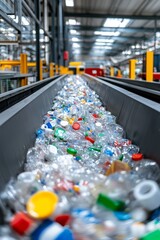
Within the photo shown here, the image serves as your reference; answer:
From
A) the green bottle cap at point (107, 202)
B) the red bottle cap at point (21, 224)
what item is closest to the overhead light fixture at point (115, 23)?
the green bottle cap at point (107, 202)

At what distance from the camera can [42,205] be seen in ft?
2.57

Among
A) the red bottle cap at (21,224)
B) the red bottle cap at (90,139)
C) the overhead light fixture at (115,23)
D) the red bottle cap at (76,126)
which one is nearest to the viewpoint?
the red bottle cap at (21,224)

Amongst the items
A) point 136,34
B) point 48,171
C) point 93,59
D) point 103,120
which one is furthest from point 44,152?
point 93,59

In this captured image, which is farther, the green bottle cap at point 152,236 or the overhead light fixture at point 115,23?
the overhead light fixture at point 115,23

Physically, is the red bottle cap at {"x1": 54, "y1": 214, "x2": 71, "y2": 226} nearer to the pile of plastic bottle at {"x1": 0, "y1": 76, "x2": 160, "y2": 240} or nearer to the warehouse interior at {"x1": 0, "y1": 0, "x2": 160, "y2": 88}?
the pile of plastic bottle at {"x1": 0, "y1": 76, "x2": 160, "y2": 240}

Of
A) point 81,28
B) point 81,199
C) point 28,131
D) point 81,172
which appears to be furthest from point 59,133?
point 81,28

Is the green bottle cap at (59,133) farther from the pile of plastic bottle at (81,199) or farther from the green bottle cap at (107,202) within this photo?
the green bottle cap at (107,202)

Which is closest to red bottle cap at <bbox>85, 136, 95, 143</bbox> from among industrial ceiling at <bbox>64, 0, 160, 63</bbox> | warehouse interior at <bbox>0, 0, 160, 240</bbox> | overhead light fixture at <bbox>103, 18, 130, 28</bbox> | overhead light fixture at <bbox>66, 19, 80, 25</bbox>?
warehouse interior at <bbox>0, 0, 160, 240</bbox>

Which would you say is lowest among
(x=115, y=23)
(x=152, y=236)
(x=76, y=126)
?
(x=152, y=236)

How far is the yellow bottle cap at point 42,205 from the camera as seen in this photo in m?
0.74

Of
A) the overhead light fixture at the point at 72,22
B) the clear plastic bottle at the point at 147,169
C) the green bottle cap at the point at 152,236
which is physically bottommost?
the green bottle cap at the point at 152,236

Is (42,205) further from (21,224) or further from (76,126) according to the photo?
(76,126)

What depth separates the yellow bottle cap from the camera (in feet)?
2.43

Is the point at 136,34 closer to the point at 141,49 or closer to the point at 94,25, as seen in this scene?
the point at 141,49
